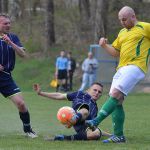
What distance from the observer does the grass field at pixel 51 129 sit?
9.53m

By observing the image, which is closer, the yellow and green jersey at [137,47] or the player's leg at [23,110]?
the yellow and green jersey at [137,47]

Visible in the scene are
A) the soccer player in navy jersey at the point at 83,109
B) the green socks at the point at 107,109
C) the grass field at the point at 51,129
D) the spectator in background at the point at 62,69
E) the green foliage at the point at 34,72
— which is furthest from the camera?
the green foliage at the point at 34,72

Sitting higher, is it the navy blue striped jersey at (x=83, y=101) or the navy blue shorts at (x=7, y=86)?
the navy blue shorts at (x=7, y=86)

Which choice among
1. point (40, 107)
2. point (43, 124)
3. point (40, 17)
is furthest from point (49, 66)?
point (43, 124)

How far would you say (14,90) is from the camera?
10750mm

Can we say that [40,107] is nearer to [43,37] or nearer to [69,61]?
[69,61]

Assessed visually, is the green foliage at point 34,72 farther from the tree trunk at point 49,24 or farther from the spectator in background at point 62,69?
the spectator in background at point 62,69

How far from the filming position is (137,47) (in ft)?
33.0

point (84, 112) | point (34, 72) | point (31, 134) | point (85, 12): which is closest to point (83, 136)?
point (84, 112)

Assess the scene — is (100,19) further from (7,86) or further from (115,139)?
(115,139)

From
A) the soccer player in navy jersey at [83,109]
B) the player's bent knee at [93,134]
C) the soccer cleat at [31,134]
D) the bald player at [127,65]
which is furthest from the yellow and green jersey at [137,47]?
the soccer cleat at [31,134]

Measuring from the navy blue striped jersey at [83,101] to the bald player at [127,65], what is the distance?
1.44 ft

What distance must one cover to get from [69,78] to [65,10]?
1084 cm

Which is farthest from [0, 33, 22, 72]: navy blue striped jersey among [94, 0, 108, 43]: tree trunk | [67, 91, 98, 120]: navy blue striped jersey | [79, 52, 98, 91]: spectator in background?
[94, 0, 108, 43]: tree trunk
